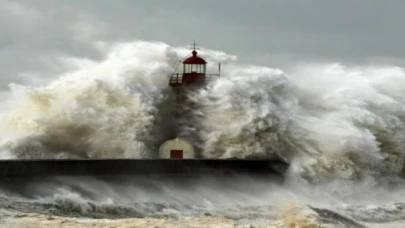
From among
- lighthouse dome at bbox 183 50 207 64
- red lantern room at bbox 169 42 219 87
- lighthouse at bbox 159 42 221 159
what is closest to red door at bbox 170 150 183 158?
lighthouse at bbox 159 42 221 159

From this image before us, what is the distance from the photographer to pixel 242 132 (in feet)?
57.0

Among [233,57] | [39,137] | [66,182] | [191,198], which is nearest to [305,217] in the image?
[191,198]

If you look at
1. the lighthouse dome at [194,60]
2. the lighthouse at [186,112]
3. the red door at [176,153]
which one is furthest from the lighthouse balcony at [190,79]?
the red door at [176,153]

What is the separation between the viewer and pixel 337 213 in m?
14.5

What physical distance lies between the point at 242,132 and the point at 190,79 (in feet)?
6.51

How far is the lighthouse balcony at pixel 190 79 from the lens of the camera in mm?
18341

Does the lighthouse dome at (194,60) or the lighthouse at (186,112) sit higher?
the lighthouse dome at (194,60)

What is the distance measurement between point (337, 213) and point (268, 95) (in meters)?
4.53

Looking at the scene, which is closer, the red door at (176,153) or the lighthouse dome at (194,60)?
the red door at (176,153)

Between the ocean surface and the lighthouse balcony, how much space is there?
0.21 m

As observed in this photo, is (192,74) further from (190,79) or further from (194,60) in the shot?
(194,60)

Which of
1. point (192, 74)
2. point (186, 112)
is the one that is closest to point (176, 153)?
point (186, 112)

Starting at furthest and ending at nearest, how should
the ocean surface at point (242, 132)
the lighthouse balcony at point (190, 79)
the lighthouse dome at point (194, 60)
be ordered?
the lighthouse dome at point (194, 60), the lighthouse balcony at point (190, 79), the ocean surface at point (242, 132)

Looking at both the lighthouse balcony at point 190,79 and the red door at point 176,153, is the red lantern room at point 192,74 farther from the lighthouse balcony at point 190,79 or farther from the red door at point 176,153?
the red door at point 176,153
